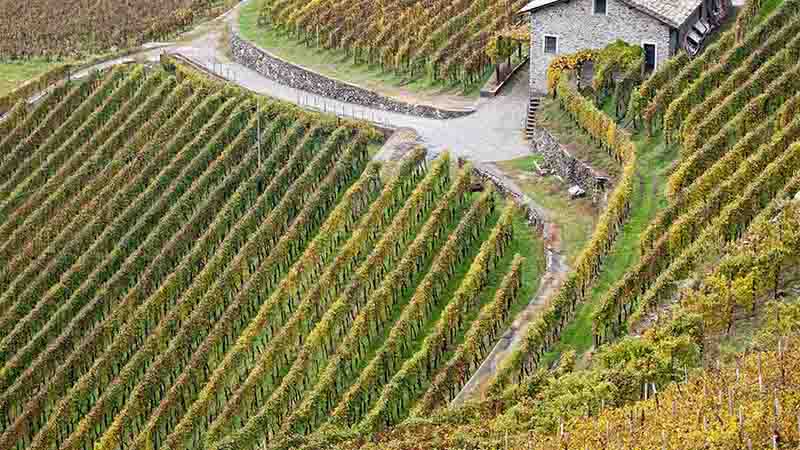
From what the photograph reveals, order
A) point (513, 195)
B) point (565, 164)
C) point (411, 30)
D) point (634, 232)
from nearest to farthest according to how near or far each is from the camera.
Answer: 1. point (634, 232)
2. point (513, 195)
3. point (565, 164)
4. point (411, 30)

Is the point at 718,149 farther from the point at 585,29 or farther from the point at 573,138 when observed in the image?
the point at 585,29

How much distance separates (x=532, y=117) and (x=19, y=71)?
91.7ft

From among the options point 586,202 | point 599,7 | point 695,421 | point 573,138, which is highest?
point 599,7

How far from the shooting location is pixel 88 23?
74.3m

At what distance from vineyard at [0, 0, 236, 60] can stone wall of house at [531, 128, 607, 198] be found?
25794mm

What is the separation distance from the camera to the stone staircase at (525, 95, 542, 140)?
53.2m

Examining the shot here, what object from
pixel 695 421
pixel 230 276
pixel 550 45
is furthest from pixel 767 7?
pixel 695 421

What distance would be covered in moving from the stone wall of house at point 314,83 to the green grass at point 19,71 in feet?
31.4

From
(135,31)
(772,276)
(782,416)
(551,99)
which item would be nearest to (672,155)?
(551,99)

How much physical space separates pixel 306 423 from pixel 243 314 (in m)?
7.36

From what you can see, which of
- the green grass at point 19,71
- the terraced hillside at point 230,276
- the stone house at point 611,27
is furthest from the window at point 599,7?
the green grass at point 19,71

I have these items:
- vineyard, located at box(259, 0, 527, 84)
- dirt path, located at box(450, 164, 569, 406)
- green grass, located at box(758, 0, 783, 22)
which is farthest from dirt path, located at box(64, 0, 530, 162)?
green grass, located at box(758, 0, 783, 22)

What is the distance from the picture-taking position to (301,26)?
216ft

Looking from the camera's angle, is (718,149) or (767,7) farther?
(767,7)
